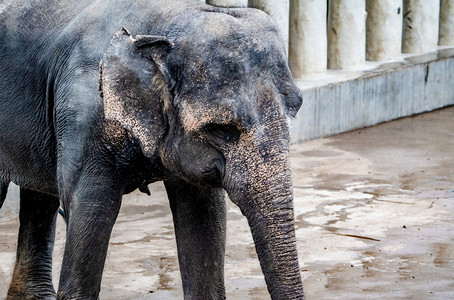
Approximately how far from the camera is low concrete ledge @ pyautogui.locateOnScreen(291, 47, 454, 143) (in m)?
9.87

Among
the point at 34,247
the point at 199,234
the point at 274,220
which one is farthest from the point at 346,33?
the point at 274,220

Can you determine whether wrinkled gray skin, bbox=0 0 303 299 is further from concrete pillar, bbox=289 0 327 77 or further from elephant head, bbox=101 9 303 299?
concrete pillar, bbox=289 0 327 77

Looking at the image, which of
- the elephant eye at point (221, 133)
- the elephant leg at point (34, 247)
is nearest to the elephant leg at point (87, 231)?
the elephant eye at point (221, 133)

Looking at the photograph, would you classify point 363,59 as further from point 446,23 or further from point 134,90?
point 134,90

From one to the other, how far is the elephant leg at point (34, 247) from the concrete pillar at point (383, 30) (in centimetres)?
605

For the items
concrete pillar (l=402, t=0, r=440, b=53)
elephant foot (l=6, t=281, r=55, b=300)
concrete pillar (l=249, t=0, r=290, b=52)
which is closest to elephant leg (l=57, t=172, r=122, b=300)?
elephant foot (l=6, t=281, r=55, b=300)

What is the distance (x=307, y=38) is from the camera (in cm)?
1009

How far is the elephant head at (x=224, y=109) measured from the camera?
12.9 feet

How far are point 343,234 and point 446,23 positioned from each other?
581 cm

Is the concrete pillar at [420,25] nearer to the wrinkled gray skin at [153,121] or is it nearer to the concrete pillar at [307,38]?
the concrete pillar at [307,38]

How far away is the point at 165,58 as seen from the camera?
4203 millimetres

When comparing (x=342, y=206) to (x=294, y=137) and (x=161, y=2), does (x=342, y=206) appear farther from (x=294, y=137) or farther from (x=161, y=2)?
(x=161, y=2)

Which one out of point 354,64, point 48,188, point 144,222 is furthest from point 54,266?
point 354,64

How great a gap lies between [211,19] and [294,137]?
18.3 ft
